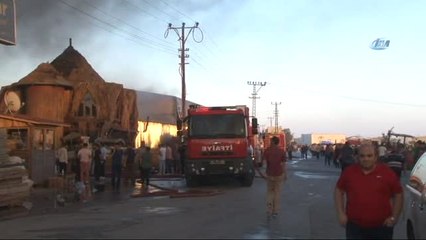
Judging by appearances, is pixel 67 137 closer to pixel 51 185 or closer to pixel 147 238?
pixel 51 185

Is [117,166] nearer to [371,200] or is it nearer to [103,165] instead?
[103,165]

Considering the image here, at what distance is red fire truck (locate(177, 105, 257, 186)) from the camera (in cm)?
2327

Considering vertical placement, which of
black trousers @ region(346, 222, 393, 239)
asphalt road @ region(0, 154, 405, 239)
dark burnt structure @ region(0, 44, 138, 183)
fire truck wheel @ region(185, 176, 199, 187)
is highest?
dark burnt structure @ region(0, 44, 138, 183)

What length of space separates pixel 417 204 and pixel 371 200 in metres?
2.29

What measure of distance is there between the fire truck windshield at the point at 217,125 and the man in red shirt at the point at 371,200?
1721cm

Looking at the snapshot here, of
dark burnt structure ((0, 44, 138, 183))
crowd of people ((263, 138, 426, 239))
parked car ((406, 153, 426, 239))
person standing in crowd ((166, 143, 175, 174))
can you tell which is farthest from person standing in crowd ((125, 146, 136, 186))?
crowd of people ((263, 138, 426, 239))

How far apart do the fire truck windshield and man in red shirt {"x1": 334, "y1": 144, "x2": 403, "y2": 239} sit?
56.5 feet

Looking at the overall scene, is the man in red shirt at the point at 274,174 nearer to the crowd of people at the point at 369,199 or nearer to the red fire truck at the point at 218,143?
the crowd of people at the point at 369,199

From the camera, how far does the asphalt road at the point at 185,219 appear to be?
11.1 metres

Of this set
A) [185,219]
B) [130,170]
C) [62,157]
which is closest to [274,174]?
[185,219]

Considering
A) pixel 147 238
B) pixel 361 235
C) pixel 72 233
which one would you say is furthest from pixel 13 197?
pixel 361 235

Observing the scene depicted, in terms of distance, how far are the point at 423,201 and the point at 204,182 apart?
17.9 metres

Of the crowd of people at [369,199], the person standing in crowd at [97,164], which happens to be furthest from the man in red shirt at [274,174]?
the person standing in crowd at [97,164]

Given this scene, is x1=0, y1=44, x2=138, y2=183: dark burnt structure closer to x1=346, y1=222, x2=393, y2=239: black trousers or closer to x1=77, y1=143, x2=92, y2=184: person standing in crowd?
x1=77, y1=143, x2=92, y2=184: person standing in crowd
